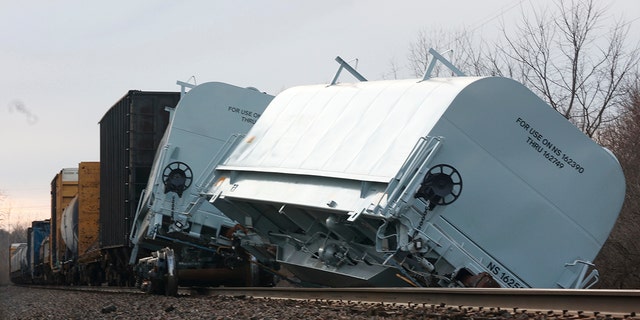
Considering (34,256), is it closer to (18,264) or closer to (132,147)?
(18,264)

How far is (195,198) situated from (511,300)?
875 cm

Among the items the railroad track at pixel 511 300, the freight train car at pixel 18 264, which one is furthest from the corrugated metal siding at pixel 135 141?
the freight train car at pixel 18 264

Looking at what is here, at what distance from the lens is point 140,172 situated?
1953cm

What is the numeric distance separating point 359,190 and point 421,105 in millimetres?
1223

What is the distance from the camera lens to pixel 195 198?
15.6m

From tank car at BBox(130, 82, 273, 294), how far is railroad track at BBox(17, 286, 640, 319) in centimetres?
457

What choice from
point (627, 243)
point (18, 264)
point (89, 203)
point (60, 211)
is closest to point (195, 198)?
point (627, 243)

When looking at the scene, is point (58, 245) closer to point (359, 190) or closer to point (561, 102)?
point (561, 102)

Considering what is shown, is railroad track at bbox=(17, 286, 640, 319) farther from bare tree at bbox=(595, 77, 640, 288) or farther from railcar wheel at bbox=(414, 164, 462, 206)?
bare tree at bbox=(595, 77, 640, 288)

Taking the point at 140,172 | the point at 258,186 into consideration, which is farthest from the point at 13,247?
the point at 258,186

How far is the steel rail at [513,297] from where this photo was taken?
21.5 ft

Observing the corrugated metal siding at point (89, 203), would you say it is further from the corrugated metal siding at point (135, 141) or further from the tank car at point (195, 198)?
the tank car at point (195, 198)

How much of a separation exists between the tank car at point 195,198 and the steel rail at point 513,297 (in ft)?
15.5

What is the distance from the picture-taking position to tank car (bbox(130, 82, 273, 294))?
15.2 meters
